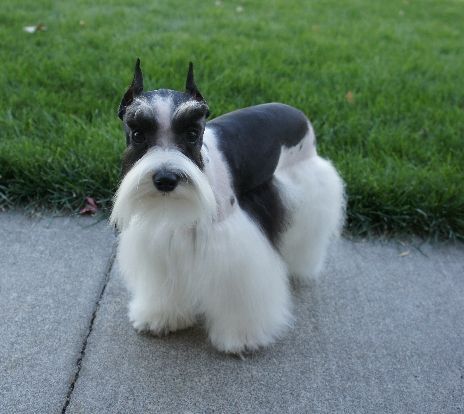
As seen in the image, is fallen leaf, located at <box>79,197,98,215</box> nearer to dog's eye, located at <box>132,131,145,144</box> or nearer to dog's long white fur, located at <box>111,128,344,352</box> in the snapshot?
dog's long white fur, located at <box>111,128,344,352</box>

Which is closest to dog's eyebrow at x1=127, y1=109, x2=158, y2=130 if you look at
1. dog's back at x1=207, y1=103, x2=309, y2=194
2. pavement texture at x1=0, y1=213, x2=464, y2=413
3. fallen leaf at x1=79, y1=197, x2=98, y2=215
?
dog's back at x1=207, y1=103, x2=309, y2=194

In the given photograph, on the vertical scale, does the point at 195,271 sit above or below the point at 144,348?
above

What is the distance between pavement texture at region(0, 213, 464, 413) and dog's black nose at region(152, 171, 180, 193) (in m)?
0.90

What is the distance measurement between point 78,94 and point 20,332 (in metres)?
2.20

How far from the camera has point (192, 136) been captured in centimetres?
184

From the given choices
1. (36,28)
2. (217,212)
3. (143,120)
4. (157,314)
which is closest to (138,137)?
(143,120)

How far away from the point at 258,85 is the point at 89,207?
178 cm

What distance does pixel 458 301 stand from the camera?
279 cm

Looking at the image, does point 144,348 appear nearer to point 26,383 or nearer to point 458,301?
point 26,383

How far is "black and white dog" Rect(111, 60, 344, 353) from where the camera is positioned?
1795 millimetres

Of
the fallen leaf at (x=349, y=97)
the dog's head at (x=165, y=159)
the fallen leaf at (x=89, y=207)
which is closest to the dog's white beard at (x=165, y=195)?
the dog's head at (x=165, y=159)

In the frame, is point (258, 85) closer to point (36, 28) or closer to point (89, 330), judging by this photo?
point (36, 28)

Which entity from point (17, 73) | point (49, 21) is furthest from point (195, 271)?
point (49, 21)

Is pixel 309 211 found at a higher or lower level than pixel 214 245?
lower
